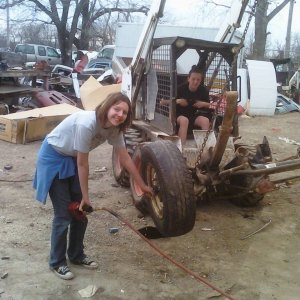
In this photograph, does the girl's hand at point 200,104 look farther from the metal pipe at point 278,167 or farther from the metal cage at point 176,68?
the metal pipe at point 278,167

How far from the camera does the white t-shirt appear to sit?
3025 millimetres

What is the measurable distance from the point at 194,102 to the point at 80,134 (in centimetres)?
235

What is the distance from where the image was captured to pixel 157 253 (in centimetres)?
390

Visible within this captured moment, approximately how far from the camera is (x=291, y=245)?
4.17 metres

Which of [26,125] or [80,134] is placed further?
[26,125]

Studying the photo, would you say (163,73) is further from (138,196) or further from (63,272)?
(63,272)

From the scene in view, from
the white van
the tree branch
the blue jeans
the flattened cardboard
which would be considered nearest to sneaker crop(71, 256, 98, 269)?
the blue jeans

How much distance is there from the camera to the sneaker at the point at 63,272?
10.9 feet

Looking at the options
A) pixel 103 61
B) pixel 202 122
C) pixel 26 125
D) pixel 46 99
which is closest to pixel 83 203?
pixel 202 122

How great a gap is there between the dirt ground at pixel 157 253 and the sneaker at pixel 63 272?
0.04m

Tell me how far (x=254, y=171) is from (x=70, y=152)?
1.63 metres

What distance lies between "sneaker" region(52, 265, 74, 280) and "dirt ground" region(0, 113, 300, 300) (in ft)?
0.14

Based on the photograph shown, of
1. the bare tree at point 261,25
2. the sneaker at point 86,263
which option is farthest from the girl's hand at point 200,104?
the bare tree at point 261,25

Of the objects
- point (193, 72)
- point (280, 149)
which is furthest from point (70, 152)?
point (280, 149)
